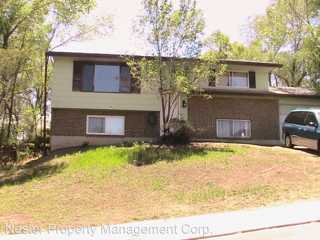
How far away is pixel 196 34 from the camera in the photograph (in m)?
22.0

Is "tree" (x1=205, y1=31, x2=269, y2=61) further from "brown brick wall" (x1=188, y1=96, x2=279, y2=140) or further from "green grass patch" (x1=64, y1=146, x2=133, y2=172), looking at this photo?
"green grass patch" (x1=64, y1=146, x2=133, y2=172)

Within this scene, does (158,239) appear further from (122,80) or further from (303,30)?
(303,30)

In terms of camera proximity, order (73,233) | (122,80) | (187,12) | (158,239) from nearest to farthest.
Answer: (158,239) < (73,233) < (187,12) < (122,80)

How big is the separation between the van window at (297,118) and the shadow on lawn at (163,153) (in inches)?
146

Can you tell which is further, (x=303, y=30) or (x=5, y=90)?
(x=303, y=30)

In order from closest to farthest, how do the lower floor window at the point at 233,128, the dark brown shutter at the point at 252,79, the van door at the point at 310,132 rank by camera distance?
1. the van door at the point at 310,132
2. the lower floor window at the point at 233,128
3. the dark brown shutter at the point at 252,79

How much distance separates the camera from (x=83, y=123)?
24.5m

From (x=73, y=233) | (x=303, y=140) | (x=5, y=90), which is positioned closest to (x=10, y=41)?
(x=5, y=90)

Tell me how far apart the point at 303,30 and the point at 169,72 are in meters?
20.4

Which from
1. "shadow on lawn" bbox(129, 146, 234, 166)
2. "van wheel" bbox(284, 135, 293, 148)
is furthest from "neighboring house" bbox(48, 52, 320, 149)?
"shadow on lawn" bbox(129, 146, 234, 166)

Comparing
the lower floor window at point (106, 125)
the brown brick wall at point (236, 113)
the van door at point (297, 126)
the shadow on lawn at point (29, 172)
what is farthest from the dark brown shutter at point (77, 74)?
the van door at point (297, 126)

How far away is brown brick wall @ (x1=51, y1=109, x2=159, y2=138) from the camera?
24391 mm

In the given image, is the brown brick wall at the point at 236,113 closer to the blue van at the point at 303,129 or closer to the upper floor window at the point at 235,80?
the upper floor window at the point at 235,80

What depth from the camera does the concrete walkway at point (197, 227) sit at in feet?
31.0
